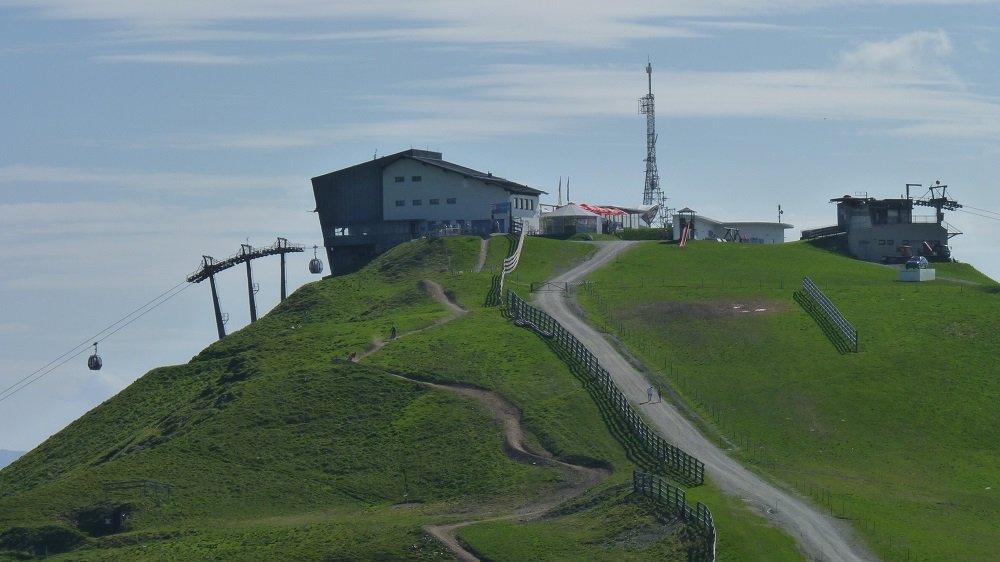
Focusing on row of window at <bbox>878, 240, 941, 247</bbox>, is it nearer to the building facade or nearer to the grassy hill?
the building facade

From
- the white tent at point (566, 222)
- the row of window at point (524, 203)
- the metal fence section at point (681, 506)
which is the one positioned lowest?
the metal fence section at point (681, 506)

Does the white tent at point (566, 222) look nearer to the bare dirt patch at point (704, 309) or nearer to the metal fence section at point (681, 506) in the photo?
the bare dirt patch at point (704, 309)

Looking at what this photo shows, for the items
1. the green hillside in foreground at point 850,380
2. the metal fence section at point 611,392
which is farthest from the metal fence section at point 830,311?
the metal fence section at point 611,392

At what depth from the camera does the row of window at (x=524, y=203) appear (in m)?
154

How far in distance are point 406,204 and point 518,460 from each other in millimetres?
64580

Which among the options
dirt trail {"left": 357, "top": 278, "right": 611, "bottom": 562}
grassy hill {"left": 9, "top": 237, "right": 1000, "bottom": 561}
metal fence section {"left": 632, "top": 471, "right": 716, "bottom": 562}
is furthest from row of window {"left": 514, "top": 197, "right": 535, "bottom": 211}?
metal fence section {"left": 632, "top": 471, "right": 716, "bottom": 562}

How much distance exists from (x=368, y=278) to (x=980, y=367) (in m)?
53.0

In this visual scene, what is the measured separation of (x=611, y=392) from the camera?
333ft

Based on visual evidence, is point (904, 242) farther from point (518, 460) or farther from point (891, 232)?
point (518, 460)

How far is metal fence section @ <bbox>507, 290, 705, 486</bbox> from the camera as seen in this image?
88812mm

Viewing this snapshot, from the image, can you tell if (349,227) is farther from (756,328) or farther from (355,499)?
(355,499)

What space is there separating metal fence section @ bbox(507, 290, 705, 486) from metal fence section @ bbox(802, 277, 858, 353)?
1849 cm

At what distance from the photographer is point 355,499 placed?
93.3 m

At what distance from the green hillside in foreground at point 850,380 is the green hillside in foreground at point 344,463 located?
24.1ft
